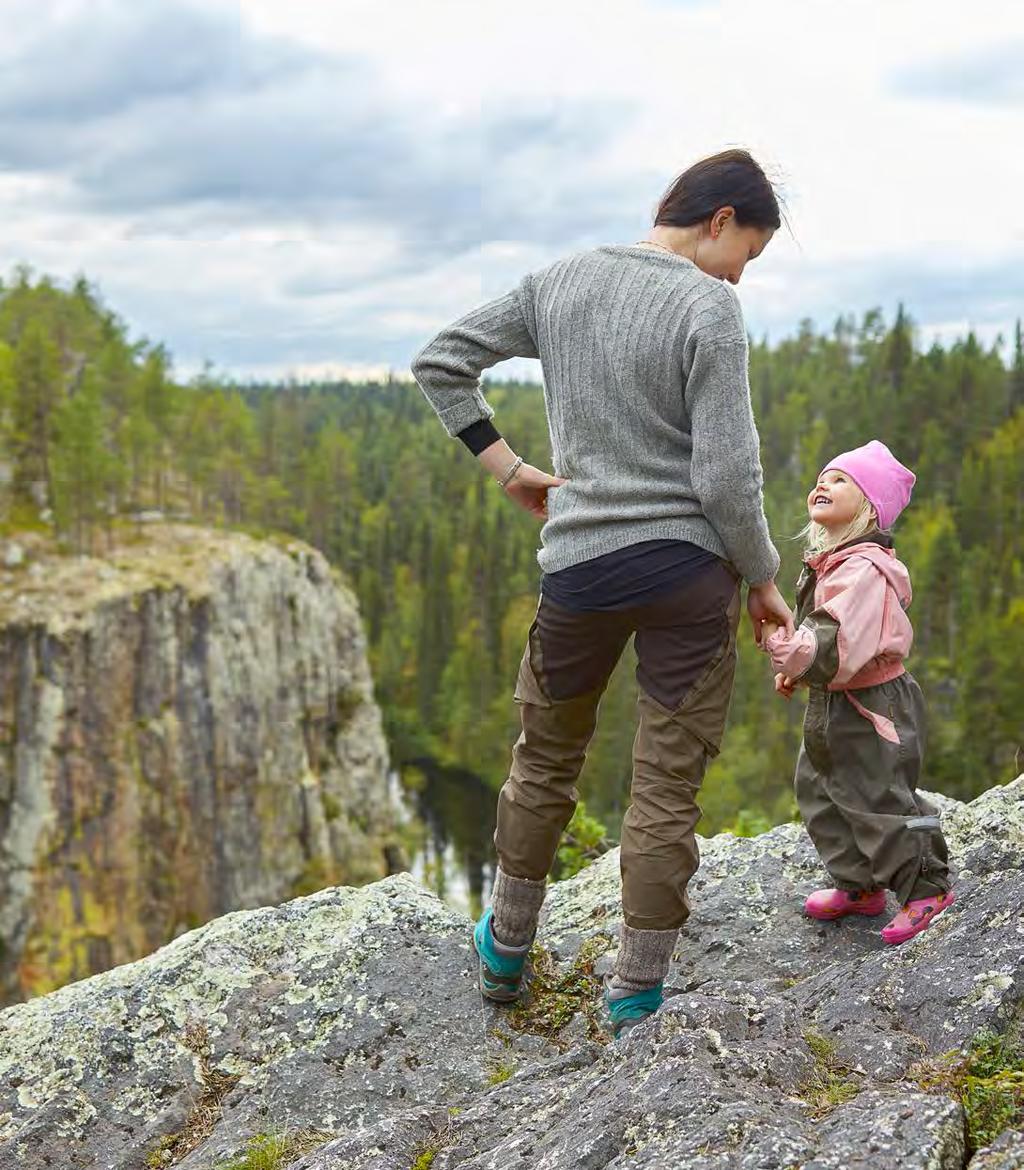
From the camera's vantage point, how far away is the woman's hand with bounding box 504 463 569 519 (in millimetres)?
4516

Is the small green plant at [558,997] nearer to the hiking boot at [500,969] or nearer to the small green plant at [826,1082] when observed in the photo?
the hiking boot at [500,969]

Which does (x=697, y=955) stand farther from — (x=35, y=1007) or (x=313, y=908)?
(x=35, y=1007)

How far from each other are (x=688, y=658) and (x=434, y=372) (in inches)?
62.4

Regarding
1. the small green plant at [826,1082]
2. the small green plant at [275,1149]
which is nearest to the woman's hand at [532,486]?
the small green plant at [826,1082]

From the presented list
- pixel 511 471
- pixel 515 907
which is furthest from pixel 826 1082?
pixel 511 471

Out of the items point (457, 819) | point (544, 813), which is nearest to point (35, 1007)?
point (544, 813)

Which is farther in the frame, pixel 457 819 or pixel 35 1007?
pixel 457 819

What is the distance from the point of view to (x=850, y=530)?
4.77m

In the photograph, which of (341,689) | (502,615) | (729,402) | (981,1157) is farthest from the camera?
(502,615)

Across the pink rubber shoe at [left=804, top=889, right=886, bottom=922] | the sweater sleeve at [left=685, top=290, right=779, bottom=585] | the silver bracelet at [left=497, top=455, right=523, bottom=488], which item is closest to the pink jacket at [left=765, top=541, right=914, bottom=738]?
the sweater sleeve at [left=685, top=290, right=779, bottom=585]

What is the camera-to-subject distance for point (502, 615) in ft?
291

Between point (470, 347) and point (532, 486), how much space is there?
2.09 ft

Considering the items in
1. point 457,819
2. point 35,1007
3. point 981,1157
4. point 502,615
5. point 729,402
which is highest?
point 729,402

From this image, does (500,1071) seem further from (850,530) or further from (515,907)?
(850,530)
